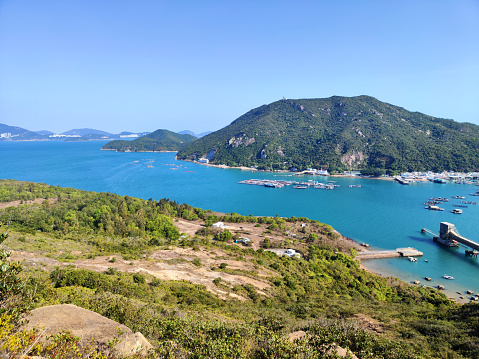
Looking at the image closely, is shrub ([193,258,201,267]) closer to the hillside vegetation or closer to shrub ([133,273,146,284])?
the hillside vegetation

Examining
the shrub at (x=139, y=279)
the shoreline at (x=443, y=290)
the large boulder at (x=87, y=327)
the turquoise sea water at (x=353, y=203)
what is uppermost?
the large boulder at (x=87, y=327)

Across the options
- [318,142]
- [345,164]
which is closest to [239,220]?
[345,164]

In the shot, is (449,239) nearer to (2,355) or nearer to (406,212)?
(406,212)

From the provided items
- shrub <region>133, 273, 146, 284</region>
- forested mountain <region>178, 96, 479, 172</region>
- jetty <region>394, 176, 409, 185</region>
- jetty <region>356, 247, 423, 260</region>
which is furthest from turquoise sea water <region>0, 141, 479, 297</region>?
shrub <region>133, 273, 146, 284</region>

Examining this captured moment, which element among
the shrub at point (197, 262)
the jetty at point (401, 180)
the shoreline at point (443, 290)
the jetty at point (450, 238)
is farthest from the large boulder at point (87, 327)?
the jetty at point (401, 180)

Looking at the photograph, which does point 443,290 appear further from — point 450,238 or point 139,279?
point 139,279

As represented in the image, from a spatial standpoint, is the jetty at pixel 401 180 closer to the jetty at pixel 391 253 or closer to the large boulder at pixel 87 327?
the jetty at pixel 391 253
